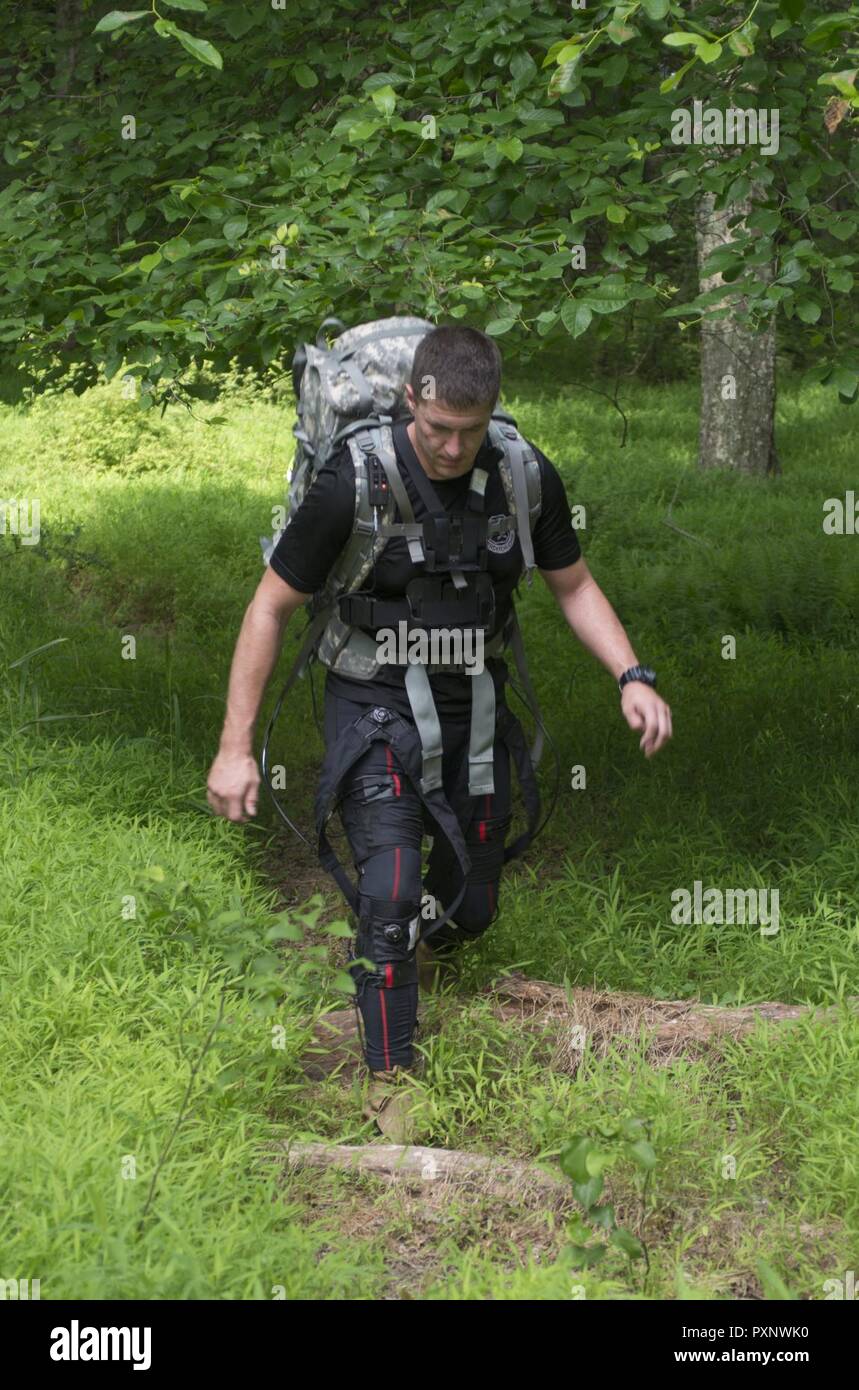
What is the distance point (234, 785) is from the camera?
3.88 m

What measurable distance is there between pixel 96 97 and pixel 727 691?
413 cm

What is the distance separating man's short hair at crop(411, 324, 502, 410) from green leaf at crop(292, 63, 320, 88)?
1.94 metres

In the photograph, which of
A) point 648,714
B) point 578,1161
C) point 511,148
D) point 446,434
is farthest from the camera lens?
point 511,148

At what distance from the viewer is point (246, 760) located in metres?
3.92

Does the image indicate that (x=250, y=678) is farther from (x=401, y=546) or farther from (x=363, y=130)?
(x=363, y=130)

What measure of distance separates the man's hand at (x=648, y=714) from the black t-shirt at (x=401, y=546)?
0.53m

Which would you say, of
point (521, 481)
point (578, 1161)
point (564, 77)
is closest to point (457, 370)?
point (521, 481)

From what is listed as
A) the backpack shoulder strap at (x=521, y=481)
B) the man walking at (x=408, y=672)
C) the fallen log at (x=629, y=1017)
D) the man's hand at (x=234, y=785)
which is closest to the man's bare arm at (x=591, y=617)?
the man walking at (x=408, y=672)

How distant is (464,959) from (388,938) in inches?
38.4

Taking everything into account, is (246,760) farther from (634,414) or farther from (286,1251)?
(634,414)

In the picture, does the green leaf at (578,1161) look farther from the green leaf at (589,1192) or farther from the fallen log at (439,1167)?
the fallen log at (439,1167)

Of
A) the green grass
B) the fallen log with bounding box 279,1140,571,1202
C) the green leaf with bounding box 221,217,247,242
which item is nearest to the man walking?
the fallen log with bounding box 279,1140,571,1202

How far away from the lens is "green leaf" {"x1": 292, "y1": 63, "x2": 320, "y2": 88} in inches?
205

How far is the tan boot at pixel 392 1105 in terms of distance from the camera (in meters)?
3.93
